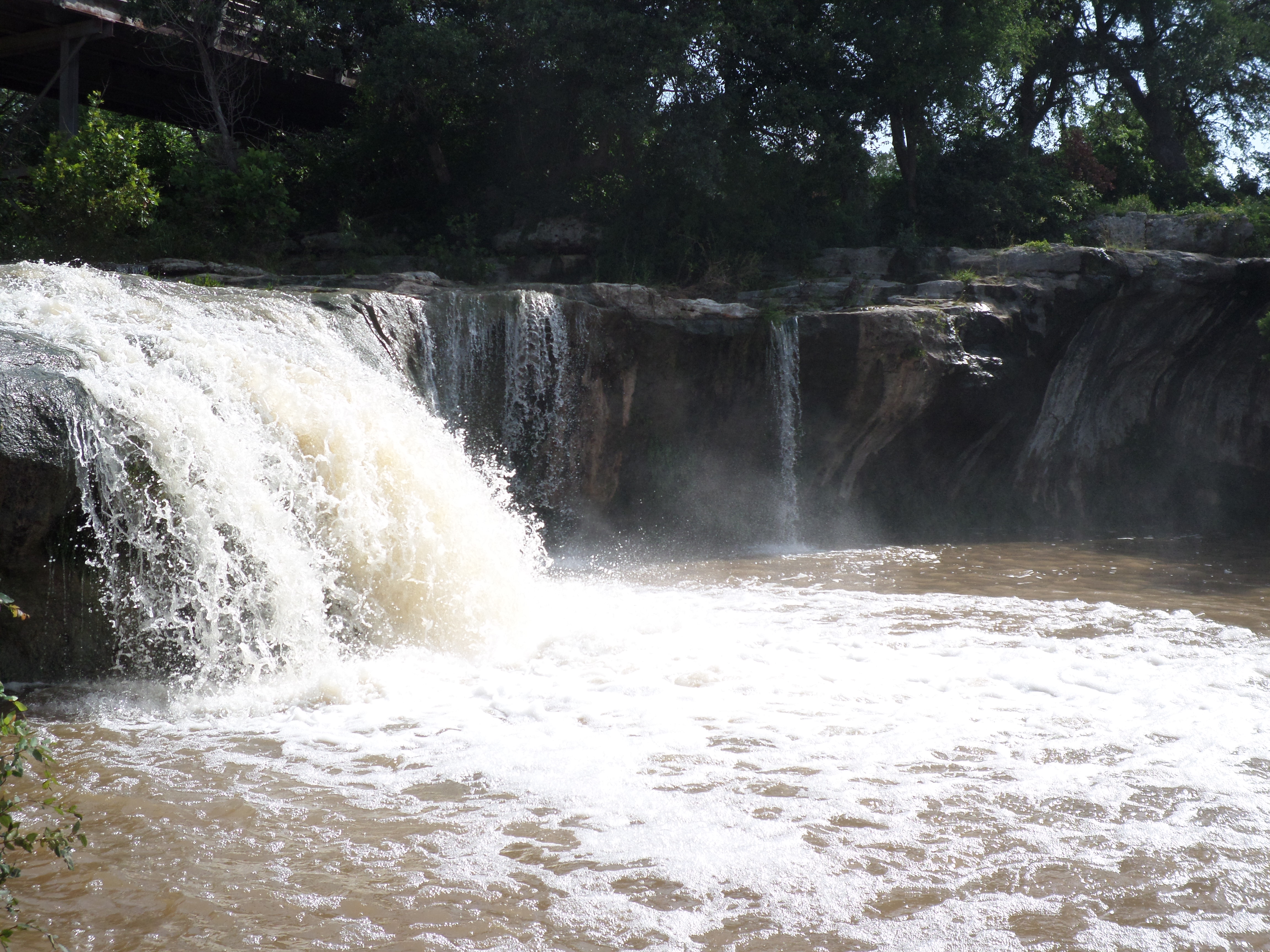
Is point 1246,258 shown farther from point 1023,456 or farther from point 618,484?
point 618,484

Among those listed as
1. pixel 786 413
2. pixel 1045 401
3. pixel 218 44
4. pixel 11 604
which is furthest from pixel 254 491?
pixel 218 44

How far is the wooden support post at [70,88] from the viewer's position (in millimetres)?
13297

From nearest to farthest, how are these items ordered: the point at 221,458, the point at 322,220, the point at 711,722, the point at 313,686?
the point at 711,722 → the point at 313,686 → the point at 221,458 → the point at 322,220

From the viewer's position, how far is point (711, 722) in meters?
4.98

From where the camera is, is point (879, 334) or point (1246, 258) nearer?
point (879, 334)

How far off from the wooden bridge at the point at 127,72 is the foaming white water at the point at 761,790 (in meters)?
11.4

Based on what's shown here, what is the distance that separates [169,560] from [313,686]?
1.09 m

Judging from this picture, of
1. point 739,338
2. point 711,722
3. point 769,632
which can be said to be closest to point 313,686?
point 711,722

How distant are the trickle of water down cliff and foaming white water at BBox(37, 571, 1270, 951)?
0.02 m

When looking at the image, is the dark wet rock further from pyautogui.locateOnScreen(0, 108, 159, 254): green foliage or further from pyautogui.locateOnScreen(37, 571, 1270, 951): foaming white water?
pyautogui.locateOnScreen(0, 108, 159, 254): green foliage

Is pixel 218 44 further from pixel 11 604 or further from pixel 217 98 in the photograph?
pixel 11 604

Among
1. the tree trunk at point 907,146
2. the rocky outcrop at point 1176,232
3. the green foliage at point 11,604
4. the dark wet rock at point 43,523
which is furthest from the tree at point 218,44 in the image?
the green foliage at point 11,604

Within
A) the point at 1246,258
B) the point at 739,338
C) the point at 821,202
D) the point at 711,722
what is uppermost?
the point at 821,202

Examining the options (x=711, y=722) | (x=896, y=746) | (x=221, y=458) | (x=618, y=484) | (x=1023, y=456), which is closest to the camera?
(x=896, y=746)
